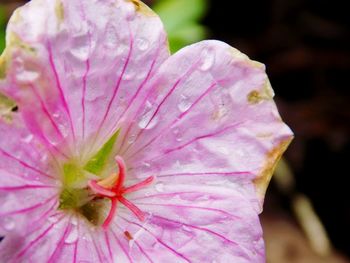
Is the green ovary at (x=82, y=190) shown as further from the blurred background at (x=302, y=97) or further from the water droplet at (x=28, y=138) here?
the blurred background at (x=302, y=97)

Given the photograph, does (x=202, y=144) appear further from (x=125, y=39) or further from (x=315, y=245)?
(x=315, y=245)

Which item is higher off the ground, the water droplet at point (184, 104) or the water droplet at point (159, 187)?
the water droplet at point (184, 104)

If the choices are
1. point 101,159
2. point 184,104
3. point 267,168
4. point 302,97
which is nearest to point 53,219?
point 101,159

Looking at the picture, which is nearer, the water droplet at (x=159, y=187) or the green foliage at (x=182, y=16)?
the water droplet at (x=159, y=187)

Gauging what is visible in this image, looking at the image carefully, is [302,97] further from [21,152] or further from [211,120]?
[21,152]

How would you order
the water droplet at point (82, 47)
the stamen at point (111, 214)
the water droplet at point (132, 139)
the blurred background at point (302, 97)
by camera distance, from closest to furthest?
the water droplet at point (82, 47) < the stamen at point (111, 214) < the water droplet at point (132, 139) < the blurred background at point (302, 97)

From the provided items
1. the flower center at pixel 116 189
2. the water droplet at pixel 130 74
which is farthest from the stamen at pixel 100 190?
the water droplet at pixel 130 74
